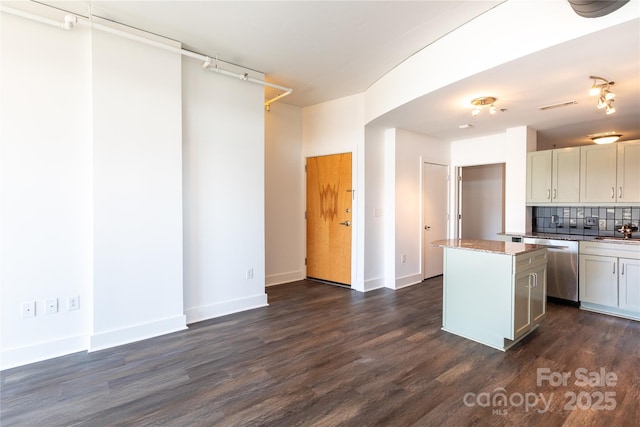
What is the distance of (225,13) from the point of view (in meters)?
2.71

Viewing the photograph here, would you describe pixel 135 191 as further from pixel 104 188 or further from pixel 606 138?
pixel 606 138

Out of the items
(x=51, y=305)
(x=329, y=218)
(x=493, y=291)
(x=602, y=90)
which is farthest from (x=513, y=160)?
(x=51, y=305)

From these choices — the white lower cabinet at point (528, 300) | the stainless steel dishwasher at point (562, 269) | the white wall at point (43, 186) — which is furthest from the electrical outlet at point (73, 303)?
the stainless steel dishwasher at point (562, 269)

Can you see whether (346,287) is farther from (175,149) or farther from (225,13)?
(225,13)

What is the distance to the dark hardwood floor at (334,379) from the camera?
1.95 metres

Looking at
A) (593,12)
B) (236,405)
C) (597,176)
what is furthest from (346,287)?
(593,12)

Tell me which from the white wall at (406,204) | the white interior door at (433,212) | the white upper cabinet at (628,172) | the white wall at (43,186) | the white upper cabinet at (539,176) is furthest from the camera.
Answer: the white interior door at (433,212)

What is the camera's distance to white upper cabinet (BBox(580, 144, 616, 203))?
405cm

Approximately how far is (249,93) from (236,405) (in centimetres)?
327

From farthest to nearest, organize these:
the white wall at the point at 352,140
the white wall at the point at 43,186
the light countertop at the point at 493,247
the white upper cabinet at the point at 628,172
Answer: the white wall at the point at 352,140
the white upper cabinet at the point at 628,172
the light countertop at the point at 493,247
the white wall at the point at 43,186

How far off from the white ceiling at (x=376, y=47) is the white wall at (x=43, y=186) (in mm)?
466

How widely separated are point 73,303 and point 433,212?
4.97m

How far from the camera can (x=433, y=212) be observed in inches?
214

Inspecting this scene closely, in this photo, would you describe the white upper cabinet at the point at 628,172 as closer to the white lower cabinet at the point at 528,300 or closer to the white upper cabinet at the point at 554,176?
the white upper cabinet at the point at 554,176
